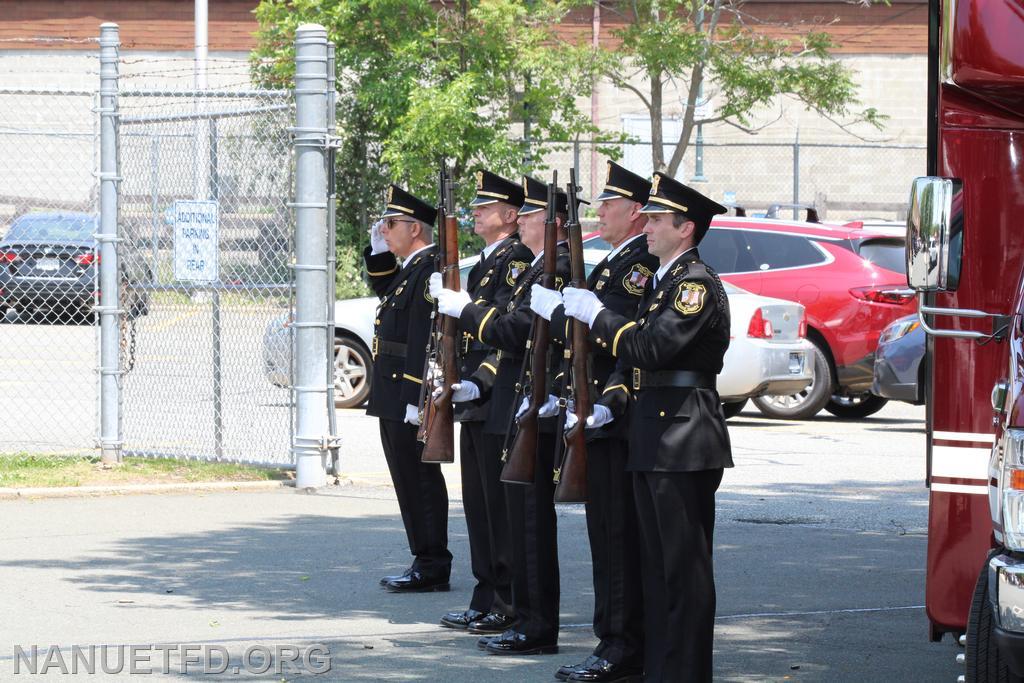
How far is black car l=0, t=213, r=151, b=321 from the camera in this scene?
13070 mm

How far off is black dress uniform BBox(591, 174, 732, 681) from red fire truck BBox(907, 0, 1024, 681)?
0.79 metres

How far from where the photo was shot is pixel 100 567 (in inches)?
336

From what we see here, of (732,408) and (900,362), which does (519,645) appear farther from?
(732,408)

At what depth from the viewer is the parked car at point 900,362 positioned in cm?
1411

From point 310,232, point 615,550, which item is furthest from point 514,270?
point 310,232

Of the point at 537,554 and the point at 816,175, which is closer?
the point at 537,554

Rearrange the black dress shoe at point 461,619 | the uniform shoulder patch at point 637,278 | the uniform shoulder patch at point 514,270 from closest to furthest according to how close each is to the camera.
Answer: the uniform shoulder patch at point 637,278
the uniform shoulder patch at point 514,270
the black dress shoe at point 461,619

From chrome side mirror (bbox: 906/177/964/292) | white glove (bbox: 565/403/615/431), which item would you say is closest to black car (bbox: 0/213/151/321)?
white glove (bbox: 565/403/615/431)

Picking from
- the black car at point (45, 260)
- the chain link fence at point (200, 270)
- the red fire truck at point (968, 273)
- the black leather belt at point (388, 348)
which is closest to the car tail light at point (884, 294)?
the chain link fence at point (200, 270)

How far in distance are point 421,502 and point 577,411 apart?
1.96m

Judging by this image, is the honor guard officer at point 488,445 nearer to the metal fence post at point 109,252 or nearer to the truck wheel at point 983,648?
the truck wheel at point 983,648

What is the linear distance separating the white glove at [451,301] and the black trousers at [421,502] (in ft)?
3.58

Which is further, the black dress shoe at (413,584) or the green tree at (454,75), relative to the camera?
the green tree at (454,75)

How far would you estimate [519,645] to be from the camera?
22.6ft
